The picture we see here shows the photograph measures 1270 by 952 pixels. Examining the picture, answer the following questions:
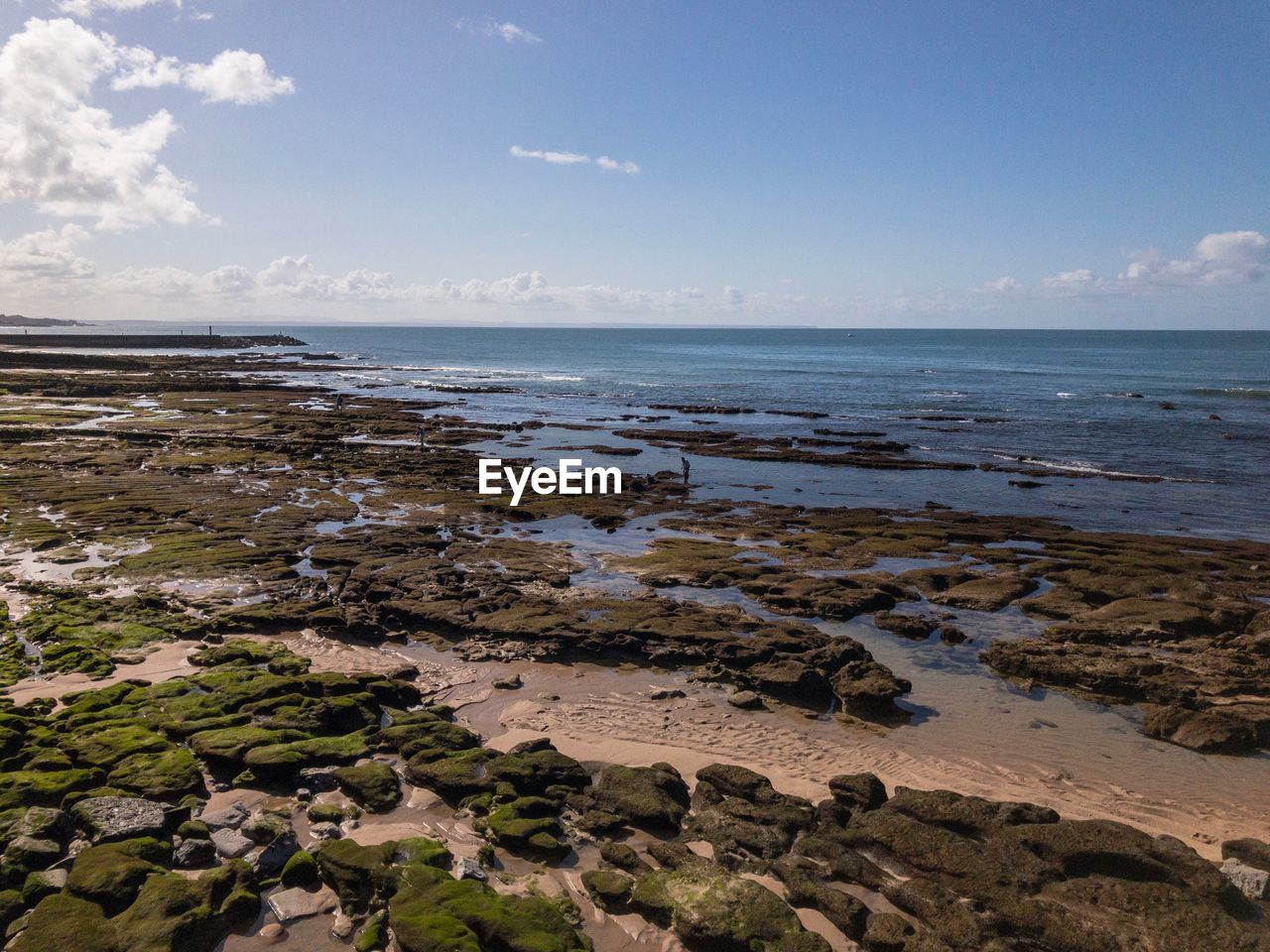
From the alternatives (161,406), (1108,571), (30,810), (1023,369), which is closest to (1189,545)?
(1108,571)

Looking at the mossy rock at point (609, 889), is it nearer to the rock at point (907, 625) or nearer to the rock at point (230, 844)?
the rock at point (230, 844)

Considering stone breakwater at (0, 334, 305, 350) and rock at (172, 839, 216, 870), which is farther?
stone breakwater at (0, 334, 305, 350)

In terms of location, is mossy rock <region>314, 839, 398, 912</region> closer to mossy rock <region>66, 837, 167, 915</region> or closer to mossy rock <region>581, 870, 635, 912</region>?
mossy rock <region>66, 837, 167, 915</region>

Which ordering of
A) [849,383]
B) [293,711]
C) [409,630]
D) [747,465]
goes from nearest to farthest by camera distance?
[293,711] → [409,630] → [747,465] → [849,383]

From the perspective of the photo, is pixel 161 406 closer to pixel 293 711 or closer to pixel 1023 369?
pixel 293 711

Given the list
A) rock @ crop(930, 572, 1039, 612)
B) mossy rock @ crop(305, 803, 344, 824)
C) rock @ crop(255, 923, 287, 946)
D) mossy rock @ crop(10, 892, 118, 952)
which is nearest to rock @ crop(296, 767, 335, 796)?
mossy rock @ crop(305, 803, 344, 824)

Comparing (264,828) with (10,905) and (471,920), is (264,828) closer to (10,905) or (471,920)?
(10,905)

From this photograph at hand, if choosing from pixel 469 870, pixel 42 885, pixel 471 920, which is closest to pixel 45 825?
pixel 42 885
